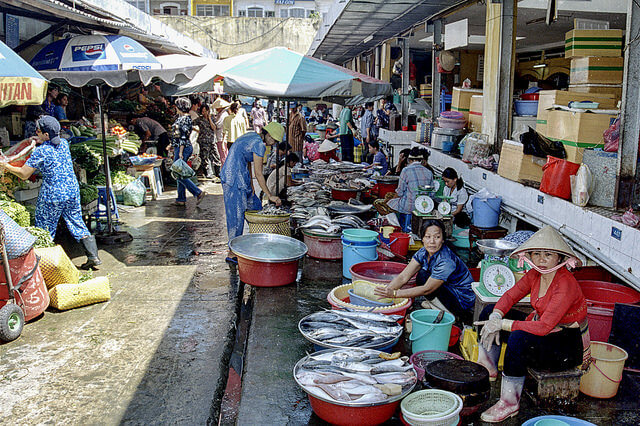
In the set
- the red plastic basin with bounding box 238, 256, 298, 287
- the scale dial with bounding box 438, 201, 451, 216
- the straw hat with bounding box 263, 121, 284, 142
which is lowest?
the red plastic basin with bounding box 238, 256, 298, 287

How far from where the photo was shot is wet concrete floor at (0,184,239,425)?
4.08 metres

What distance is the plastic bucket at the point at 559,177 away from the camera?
6.33 metres

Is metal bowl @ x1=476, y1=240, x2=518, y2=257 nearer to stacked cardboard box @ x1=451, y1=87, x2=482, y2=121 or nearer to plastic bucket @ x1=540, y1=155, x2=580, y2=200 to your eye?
plastic bucket @ x1=540, y1=155, x2=580, y2=200

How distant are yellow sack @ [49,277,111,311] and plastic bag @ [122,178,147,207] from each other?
211 inches

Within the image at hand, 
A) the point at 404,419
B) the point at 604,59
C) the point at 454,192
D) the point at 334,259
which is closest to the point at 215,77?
the point at 334,259

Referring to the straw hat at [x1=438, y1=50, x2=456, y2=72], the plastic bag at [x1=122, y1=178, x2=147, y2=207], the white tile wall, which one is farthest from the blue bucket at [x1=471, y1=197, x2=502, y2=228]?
the plastic bag at [x1=122, y1=178, x2=147, y2=207]

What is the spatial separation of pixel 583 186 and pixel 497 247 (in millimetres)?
1252

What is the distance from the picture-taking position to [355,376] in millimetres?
3555

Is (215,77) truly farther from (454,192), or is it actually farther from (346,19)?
(346,19)

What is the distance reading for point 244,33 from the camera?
110 feet

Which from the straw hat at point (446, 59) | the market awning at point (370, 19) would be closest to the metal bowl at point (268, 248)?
the market awning at point (370, 19)

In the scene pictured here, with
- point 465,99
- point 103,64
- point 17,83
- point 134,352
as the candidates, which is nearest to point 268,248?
point 134,352

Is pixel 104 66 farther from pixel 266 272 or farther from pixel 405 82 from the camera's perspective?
pixel 405 82

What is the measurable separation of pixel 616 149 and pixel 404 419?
160 inches
